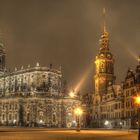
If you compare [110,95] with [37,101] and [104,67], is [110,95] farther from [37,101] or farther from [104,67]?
[37,101]

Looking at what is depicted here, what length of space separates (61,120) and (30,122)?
12.2 metres

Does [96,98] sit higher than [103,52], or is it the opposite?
[103,52]

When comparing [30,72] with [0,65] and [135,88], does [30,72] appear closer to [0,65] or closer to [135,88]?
[0,65]

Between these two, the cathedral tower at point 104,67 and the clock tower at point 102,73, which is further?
the cathedral tower at point 104,67

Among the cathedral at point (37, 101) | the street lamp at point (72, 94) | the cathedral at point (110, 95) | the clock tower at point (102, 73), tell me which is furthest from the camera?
the clock tower at point (102, 73)

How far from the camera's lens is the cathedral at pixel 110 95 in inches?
4712

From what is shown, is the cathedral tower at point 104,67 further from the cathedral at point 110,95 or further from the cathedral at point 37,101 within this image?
the cathedral at point 37,101

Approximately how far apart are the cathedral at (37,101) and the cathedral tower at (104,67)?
11390 mm

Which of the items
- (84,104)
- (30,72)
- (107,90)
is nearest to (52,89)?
(30,72)

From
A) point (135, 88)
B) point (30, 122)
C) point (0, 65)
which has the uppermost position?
point (0, 65)

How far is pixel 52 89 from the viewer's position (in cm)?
14500

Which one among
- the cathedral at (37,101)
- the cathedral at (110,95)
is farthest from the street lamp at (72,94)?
the cathedral at (110,95)

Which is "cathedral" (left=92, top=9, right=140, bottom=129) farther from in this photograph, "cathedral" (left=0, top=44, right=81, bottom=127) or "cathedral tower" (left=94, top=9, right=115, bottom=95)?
"cathedral" (left=0, top=44, right=81, bottom=127)

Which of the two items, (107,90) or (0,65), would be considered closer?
(107,90)
